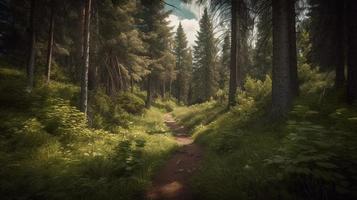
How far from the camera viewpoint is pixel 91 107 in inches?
518

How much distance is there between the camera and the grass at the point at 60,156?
16.0 ft

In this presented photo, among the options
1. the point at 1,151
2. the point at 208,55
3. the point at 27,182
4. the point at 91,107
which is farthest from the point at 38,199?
the point at 208,55

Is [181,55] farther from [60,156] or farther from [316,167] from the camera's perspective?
[316,167]

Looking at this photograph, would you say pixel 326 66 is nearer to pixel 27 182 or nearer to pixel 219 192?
pixel 219 192

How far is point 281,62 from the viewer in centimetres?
880

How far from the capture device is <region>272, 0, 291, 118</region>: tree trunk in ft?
A: 28.5

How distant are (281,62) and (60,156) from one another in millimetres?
8705

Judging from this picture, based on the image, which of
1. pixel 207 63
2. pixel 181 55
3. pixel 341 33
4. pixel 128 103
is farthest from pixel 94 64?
pixel 181 55

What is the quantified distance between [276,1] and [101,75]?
14095 millimetres

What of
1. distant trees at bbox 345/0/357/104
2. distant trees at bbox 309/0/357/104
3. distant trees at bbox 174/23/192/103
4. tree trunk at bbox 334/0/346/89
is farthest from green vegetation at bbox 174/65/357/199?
distant trees at bbox 174/23/192/103

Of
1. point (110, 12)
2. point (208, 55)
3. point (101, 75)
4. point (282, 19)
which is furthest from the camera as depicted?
point (208, 55)

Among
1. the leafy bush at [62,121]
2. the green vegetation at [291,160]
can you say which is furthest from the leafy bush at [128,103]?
the green vegetation at [291,160]

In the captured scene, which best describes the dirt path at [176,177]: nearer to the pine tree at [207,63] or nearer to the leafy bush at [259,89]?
the leafy bush at [259,89]

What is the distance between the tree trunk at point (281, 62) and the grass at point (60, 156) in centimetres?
508
